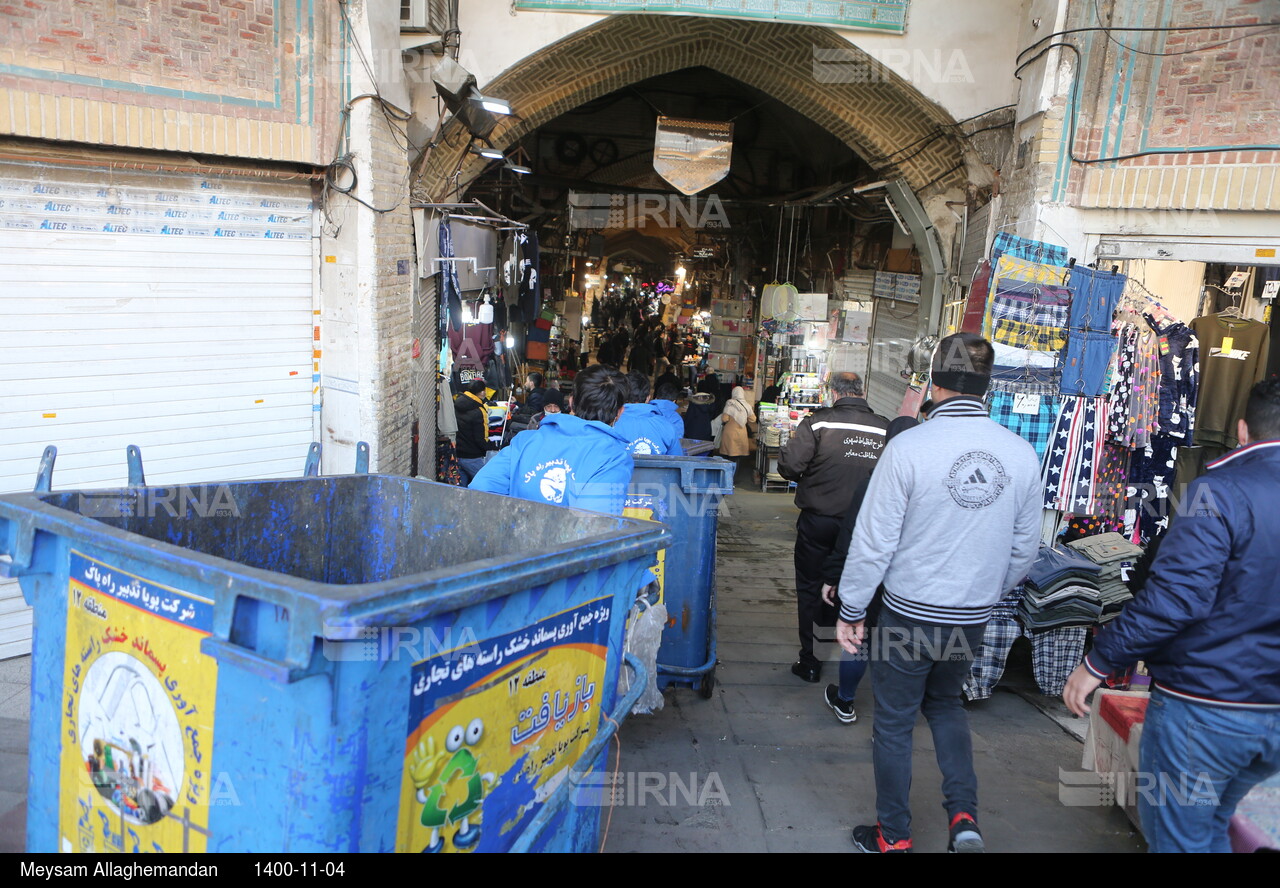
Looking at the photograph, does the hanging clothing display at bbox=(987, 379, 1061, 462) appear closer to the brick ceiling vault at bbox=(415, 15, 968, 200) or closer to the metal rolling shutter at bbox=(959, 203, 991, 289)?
the metal rolling shutter at bbox=(959, 203, 991, 289)

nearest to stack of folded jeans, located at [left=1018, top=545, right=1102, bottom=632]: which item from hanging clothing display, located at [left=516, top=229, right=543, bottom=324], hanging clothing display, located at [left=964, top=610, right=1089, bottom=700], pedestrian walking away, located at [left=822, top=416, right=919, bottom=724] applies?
hanging clothing display, located at [left=964, top=610, right=1089, bottom=700]

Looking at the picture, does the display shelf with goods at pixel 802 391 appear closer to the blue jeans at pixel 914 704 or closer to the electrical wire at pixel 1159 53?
the electrical wire at pixel 1159 53

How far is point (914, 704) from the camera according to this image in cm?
327

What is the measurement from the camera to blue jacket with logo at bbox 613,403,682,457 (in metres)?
4.78

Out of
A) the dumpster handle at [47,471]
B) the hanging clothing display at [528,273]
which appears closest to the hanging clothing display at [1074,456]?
the dumpster handle at [47,471]

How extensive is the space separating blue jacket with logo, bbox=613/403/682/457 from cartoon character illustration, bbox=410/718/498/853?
2561 millimetres

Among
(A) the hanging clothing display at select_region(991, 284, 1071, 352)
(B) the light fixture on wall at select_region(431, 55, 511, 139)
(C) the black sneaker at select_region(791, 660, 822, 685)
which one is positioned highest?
(B) the light fixture on wall at select_region(431, 55, 511, 139)

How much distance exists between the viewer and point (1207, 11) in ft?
18.9

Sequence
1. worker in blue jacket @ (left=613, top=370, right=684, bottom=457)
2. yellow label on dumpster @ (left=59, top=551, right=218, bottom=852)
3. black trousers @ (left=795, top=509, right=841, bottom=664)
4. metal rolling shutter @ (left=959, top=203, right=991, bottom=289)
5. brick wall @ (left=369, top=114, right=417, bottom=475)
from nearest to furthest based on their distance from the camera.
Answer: yellow label on dumpster @ (left=59, top=551, right=218, bottom=852), worker in blue jacket @ (left=613, top=370, right=684, bottom=457), black trousers @ (left=795, top=509, right=841, bottom=664), brick wall @ (left=369, top=114, right=417, bottom=475), metal rolling shutter @ (left=959, top=203, right=991, bottom=289)

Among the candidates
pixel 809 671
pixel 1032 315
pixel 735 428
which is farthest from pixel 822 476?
pixel 735 428

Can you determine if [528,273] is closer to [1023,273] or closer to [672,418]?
[672,418]

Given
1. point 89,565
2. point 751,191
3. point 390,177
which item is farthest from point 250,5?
point 751,191

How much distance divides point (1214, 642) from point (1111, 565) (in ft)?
8.29
